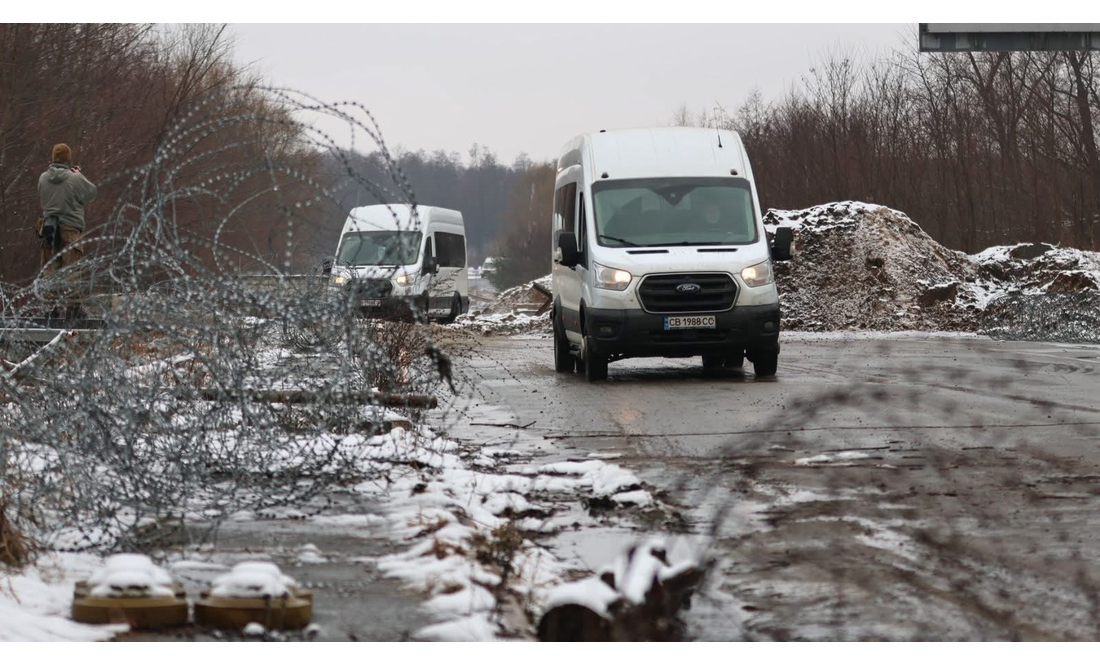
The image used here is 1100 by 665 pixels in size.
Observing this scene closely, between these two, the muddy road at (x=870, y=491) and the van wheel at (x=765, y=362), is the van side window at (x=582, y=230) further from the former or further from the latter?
the van wheel at (x=765, y=362)

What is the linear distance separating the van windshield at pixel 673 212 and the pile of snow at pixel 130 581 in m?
12.6

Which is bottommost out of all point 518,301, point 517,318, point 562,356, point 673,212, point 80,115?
point 517,318

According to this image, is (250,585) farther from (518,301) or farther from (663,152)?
(518,301)

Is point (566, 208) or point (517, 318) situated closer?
point (566, 208)

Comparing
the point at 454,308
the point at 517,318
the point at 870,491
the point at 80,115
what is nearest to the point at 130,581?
the point at 870,491

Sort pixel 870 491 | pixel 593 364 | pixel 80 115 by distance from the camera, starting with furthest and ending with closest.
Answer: pixel 80 115 < pixel 593 364 < pixel 870 491

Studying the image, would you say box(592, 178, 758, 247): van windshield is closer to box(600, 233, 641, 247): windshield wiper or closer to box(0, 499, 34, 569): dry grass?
box(600, 233, 641, 247): windshield wiper

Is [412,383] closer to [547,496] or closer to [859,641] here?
[547,496]

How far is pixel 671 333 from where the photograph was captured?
17.0m

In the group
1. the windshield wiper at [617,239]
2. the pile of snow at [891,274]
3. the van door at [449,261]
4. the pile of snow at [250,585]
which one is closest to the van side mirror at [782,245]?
the windshield wiper at [617,239]

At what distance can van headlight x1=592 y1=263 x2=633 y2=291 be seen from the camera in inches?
669

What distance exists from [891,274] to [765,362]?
64.5 feet

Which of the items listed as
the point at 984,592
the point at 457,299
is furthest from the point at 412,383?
the point at 457,299

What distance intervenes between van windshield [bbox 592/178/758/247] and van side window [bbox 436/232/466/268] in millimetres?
18016
